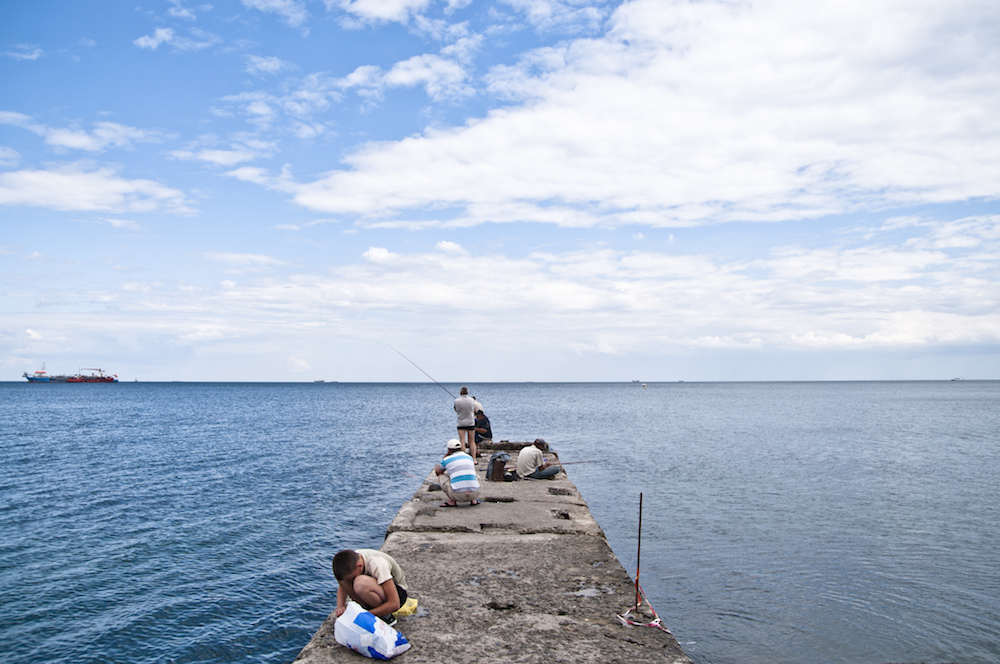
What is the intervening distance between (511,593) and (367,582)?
62.7 inches

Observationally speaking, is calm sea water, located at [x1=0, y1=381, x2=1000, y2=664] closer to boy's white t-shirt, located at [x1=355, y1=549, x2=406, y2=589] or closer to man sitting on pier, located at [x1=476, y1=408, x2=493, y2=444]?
man sitting on pier, located at [x1=476, y1=408, x2=493, y2=444]

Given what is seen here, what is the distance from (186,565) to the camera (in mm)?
10422

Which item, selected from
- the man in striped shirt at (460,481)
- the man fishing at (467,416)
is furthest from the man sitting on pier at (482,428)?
the man in striped shirt at (460,481)

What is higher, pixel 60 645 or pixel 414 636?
pixel 414 636

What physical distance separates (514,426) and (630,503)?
25180 mm

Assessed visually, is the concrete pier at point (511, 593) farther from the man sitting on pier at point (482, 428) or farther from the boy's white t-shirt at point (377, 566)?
the man sitting on pier at point (482, 428)

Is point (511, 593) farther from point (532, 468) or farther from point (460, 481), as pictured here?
point (532, 468)

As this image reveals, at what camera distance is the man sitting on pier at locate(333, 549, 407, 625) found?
185 inches

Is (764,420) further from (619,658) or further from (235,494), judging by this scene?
(619,658)

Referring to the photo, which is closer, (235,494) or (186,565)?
(186,565)

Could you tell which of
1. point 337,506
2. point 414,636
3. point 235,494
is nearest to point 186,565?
point 337,506

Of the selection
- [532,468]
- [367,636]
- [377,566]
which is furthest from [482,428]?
[367,636]

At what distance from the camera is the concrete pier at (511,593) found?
4582mm

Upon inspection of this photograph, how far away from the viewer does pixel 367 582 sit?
4750 mm
